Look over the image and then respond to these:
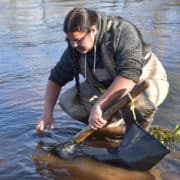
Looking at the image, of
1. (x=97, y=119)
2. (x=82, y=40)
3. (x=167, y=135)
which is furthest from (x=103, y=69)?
(x=167, y=135)

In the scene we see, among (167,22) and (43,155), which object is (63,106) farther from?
(167,22)

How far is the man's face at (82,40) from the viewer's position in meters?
3.74

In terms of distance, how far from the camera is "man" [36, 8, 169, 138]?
12.2 ft

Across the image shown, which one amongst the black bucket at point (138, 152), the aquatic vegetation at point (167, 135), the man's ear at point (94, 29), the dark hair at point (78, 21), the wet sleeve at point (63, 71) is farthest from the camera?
the wet sleeve at point (63, 71)

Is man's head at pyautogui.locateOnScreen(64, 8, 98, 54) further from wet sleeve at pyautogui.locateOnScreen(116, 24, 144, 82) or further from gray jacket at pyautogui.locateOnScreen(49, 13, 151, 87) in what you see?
wet sleeve at pyautogui.locateOnScreen(116, 24, 144, 82)

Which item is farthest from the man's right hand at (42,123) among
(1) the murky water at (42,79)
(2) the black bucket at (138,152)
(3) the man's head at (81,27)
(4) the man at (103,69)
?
(3) the man's head at (81,27)

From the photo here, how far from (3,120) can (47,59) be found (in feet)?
9.29

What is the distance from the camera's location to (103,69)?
13.5 feet

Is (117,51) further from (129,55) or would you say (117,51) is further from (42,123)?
(42,123)

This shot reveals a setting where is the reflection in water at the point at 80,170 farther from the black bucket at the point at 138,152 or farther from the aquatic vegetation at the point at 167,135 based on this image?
the aquatic vegetation at the point at 167,135

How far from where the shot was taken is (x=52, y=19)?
11797 millimetres

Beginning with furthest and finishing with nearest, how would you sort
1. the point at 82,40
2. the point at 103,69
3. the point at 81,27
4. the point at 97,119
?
1. the point at 103,69
2. the point at 82,40
3. the point at 81,27
4. the point at 97,119

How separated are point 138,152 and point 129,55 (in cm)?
77

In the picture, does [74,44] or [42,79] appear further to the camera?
[42,79]
